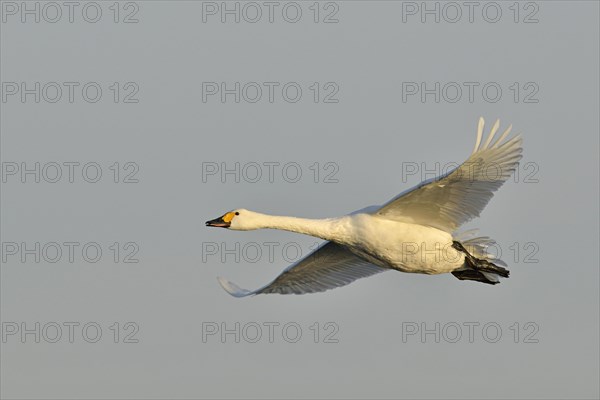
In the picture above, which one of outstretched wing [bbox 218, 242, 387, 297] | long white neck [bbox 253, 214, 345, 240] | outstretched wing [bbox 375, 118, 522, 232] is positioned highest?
outstretched wing [bbox 375, 118, 522, 232]

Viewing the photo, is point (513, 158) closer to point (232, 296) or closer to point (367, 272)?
point (367, 272)

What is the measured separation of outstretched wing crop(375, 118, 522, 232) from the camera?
21.4 metres

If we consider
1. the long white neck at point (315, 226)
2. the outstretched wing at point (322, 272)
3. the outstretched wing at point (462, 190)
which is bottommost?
the outstretched wing at point (322, 272)

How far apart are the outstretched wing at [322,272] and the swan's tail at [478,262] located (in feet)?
8.87

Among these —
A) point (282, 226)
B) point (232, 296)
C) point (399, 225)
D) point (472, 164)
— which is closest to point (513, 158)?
point (472, 164)

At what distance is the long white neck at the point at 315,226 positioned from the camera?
22781 millimetres

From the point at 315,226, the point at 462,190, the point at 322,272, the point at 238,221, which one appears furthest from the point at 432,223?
the point at 322,272

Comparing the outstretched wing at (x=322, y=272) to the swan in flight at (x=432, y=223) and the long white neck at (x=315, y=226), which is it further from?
the long white neck at (x=315, y=226)

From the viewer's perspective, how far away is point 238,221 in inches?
955

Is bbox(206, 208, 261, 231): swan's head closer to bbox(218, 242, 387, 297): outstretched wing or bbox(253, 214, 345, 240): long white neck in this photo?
bbox(253, 214, 345, 240): long white neck

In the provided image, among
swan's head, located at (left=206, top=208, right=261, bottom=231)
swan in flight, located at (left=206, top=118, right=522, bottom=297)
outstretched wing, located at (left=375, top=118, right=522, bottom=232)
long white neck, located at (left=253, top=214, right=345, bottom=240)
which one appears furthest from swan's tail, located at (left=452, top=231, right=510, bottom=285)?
swan's head, located at (left=206, top=208, right=261, bottom=231)

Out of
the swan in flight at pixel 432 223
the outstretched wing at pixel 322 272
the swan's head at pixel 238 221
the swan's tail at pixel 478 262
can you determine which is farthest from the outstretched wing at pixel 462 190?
the outstretched wing at pixel 322 272

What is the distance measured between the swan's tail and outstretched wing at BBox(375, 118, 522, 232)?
1.12 feet

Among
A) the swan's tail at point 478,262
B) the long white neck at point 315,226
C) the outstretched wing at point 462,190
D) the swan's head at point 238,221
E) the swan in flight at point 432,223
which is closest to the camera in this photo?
the outstretched wing at point 462,190
